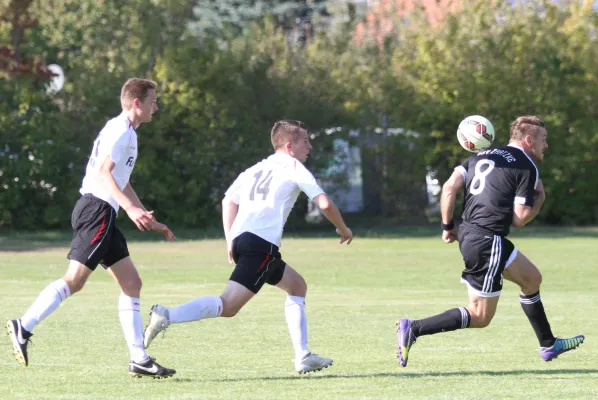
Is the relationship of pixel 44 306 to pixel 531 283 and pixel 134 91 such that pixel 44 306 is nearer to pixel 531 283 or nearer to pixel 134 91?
pixel 134 91

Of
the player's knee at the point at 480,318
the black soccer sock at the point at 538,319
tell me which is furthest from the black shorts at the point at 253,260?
the black soccer sock at the point at 538,319

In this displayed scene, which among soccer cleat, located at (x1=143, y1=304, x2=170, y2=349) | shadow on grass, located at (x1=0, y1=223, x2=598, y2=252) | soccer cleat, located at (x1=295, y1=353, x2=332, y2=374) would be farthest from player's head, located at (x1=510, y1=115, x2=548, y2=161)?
shadow on grass, located at (x1=0, y1=223, x2=598, y2=252)

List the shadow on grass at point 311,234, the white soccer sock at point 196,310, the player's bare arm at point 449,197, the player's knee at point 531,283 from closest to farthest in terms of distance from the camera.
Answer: the white soccer sock at point 196,310 < the player's bare arm at point 449,197 < the player's knee at point 531,283 < the shadow on grass at point 311,234

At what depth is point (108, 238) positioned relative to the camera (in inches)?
337

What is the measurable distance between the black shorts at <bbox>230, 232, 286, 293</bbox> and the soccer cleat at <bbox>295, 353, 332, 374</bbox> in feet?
2.00

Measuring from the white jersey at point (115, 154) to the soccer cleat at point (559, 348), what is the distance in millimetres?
3618

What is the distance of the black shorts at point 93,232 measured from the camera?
8500mm

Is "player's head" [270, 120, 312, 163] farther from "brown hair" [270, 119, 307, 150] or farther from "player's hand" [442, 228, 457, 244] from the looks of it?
"player's hand" [442, 228, 457, 244]

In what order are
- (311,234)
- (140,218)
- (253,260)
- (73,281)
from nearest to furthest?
(140,218), (73,281), (253,260), (311,234)

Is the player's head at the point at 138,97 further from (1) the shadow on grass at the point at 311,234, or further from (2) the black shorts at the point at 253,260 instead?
(1) the shadow on grass at the point at 311,234

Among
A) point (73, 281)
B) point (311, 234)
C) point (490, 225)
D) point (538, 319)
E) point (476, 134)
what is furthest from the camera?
point (311, 234)

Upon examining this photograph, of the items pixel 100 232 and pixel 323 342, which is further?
pixel 323 342

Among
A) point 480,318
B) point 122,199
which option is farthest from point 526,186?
point 122,199

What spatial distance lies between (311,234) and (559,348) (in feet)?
66.3
